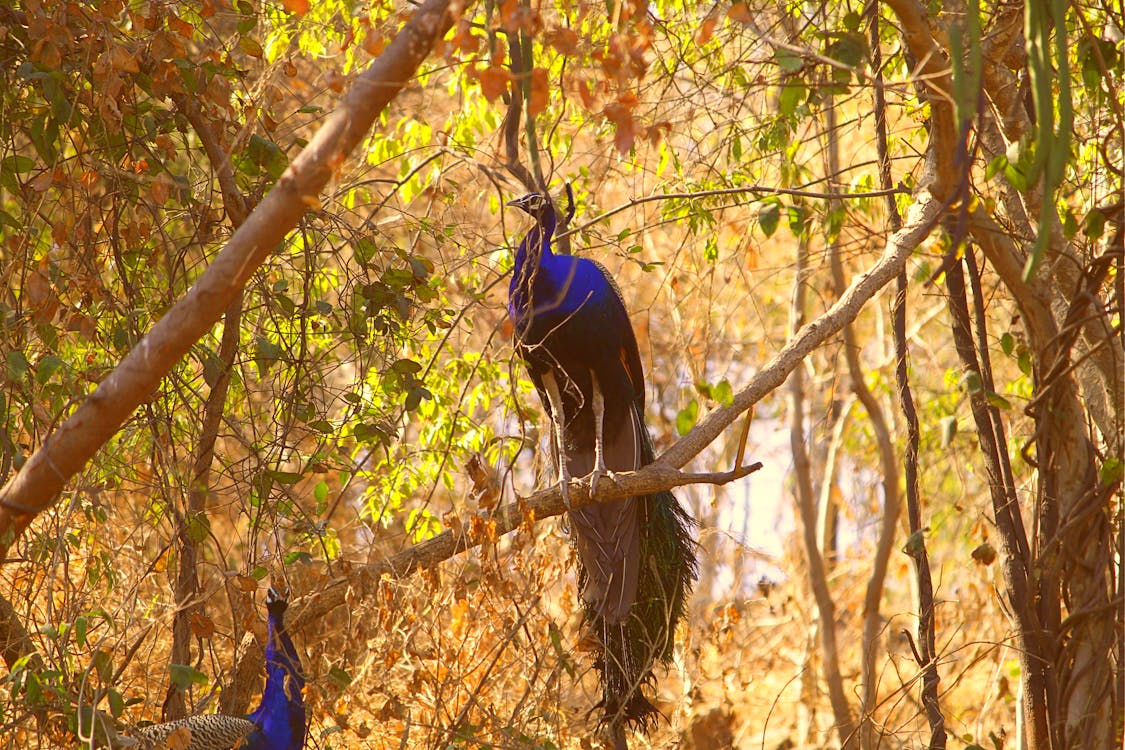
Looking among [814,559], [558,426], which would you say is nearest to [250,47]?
[558,426]

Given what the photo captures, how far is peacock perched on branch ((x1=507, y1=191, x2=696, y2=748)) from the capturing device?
4.71 meters

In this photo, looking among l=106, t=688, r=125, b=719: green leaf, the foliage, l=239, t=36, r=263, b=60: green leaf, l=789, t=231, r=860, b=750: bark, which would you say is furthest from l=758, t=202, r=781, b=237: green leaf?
l=789, t=231, r=860, b=750: bark

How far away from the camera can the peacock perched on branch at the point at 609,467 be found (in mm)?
4711

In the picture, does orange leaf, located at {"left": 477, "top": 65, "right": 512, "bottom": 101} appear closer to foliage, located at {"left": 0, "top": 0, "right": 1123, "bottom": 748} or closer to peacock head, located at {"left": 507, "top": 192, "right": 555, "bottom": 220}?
foliage, located at {"left": 0, "top": 0, "right": 1123, "bottom": 748}

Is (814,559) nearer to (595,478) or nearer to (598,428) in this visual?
(598,428)

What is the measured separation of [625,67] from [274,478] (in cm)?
160

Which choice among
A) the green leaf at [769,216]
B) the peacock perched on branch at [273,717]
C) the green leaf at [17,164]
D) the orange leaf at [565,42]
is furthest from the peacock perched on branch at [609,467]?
the orange leaf at [565,42]

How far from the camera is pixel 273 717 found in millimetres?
4273

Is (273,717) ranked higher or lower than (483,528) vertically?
lower

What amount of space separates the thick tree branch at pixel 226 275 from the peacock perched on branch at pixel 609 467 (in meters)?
2.14

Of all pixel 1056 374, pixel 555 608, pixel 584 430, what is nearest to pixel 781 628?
pixel 555 608

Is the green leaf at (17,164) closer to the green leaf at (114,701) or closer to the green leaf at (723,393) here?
the green leaf at (114,701)

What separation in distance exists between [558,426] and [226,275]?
2310mm

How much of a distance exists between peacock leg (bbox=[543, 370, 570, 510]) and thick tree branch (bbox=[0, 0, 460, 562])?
1932 millimetres
